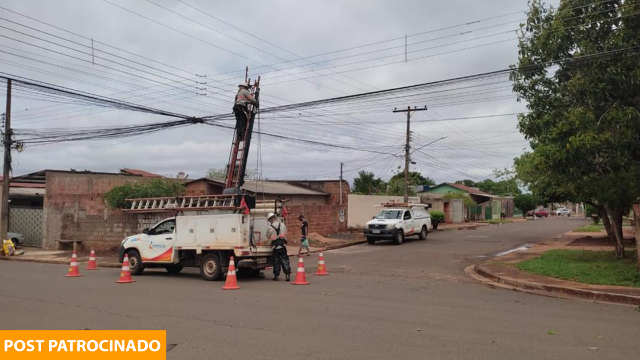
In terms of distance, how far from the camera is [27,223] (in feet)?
87.8

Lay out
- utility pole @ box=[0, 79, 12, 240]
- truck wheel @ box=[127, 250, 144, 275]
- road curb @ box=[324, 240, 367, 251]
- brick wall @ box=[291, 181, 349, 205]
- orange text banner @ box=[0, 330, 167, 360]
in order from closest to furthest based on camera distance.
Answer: orange text banner @ box=[0, 330, 167, 360], truck wheel @ box=[127, 250, 144, 275], utility pole @ box=[0, 79, 12, 240], road curb @ box=[324, 240, 367, 251], brick wall @ box=[291, 181, 349, 205]

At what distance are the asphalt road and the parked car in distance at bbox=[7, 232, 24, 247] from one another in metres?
13.7

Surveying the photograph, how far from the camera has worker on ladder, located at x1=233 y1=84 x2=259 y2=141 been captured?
15297 mm

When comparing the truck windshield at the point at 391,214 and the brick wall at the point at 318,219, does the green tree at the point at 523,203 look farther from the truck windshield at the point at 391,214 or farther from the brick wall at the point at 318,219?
the truck windshield at the point at 391,214

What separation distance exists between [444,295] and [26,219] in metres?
24.8

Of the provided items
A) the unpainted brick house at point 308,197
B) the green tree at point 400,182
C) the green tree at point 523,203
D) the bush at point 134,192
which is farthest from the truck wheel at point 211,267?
the green tree at point 523,203

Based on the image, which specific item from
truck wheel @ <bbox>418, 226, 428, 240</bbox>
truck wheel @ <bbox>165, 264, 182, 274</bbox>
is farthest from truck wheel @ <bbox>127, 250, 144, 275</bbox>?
truck wheel @ <bbox>418, 226, 428, 240</bbox>

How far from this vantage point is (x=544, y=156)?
1302 cm

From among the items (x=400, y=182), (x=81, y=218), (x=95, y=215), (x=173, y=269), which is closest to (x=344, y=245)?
(x=173, y=269)

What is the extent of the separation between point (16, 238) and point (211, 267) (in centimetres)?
1789

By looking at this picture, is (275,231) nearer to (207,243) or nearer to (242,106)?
(207,243)

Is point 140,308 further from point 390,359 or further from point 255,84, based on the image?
point 255,84

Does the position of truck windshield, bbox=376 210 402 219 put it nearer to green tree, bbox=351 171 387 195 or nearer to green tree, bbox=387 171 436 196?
green tree, bbox=387 171 436 196

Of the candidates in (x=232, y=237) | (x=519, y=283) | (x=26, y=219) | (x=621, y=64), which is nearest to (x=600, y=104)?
(x=621, y=64)
